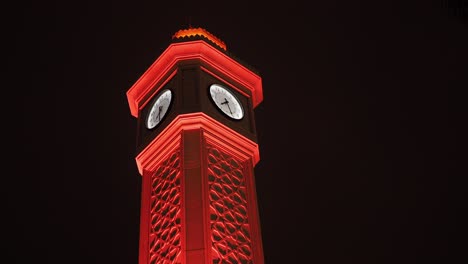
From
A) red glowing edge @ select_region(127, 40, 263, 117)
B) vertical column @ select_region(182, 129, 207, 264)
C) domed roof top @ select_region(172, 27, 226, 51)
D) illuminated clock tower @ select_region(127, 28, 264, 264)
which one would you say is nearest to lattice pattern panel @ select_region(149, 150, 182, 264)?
illuminated clock tower @ select_region(127, 28, 264, 264)

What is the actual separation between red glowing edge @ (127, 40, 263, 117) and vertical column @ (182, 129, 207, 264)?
2390 millimetres

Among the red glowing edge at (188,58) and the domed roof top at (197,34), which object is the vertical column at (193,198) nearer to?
the red glowing edge at (188,58)

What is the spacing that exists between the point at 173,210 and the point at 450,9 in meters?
7.24

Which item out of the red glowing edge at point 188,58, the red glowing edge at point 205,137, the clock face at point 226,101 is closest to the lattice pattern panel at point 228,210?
the red glowing edge at point 205,137

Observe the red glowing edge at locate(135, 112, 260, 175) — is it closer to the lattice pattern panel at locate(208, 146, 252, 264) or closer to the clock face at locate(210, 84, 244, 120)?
the lattice pattern panel at locate(208, 146, 252, 264)

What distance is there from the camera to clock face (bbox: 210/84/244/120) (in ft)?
60.6

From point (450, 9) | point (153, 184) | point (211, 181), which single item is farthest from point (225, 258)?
point (450, 9)

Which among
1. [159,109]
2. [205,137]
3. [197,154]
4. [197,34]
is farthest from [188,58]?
[197,154]

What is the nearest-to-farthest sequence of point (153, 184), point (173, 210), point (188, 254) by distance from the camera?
point (188, 254)
point (173, 210)
point (153, 184)

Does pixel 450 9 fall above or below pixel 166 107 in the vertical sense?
below

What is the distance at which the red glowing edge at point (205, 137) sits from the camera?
17641 mm

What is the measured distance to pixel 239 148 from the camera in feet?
59.2

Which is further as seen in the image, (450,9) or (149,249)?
(149,249)

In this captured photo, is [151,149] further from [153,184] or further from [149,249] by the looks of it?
[149,249]
